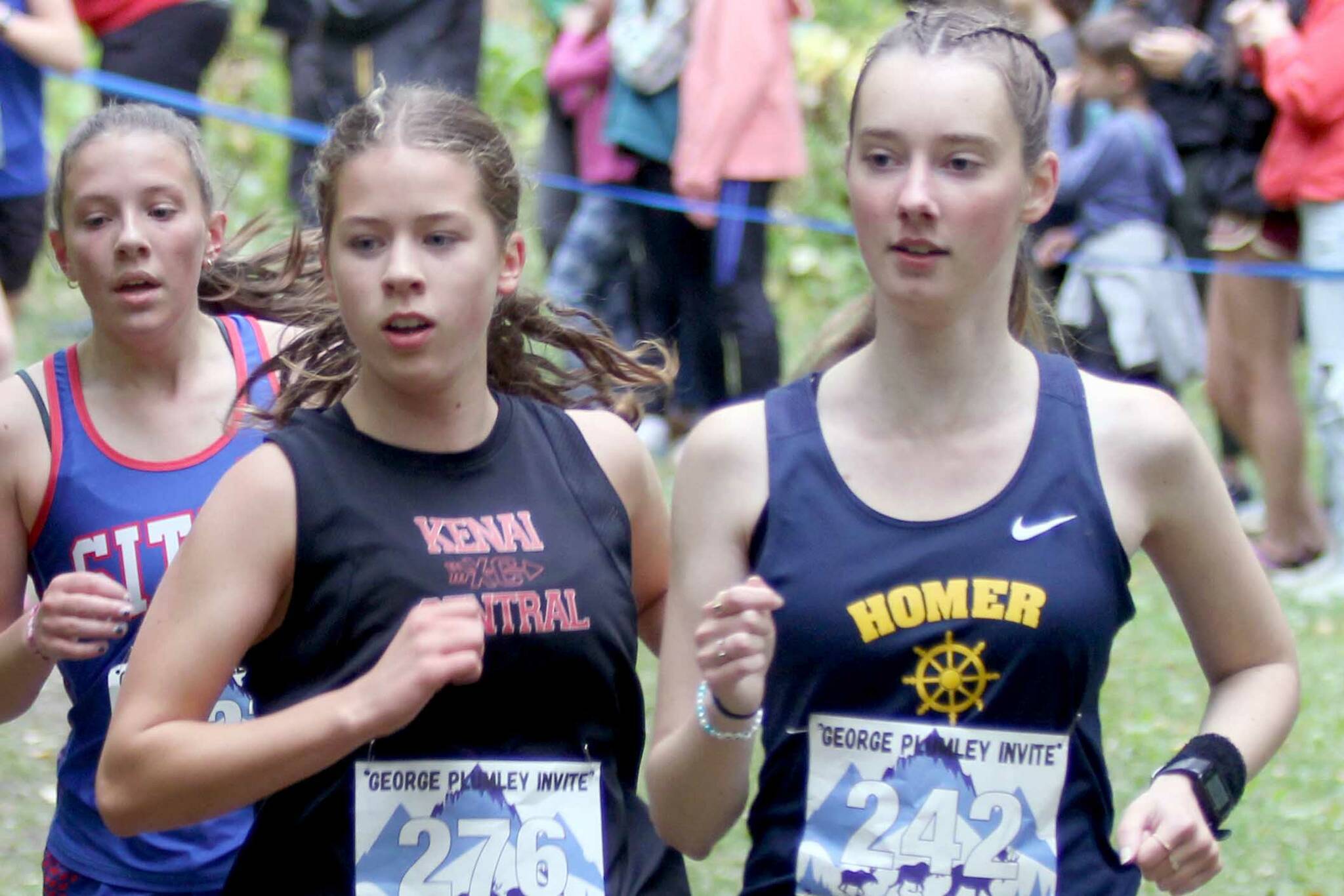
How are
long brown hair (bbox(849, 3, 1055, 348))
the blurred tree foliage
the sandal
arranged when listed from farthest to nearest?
the blurred tree foliage < the sandal < long brown hair (bbox(849, 3, 1055, 348))

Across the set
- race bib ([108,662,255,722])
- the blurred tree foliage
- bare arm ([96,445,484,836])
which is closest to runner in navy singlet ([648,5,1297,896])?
bare arm ([96,445,484,836])

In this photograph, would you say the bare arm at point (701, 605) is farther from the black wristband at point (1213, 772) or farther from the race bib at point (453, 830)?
the black wristband at point (1213, 772)

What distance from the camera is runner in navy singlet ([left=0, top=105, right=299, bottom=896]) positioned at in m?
2.83

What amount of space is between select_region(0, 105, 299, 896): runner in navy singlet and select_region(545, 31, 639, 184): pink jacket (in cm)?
459

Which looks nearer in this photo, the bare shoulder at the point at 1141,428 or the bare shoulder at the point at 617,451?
the bare shoulder at the point at 1141,428

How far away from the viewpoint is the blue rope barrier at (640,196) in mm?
5941

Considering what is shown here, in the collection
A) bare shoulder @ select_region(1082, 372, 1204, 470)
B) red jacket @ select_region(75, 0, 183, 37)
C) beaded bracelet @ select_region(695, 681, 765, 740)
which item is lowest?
beaded bracelet @ select_region(695, 681, 765, 740)

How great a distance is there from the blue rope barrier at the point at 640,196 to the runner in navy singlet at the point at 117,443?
210 centimetres

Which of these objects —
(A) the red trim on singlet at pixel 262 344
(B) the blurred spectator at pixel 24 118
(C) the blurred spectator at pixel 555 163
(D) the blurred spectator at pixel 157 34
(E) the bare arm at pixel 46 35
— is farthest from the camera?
(C) the blurred spectator at pixel 555 163

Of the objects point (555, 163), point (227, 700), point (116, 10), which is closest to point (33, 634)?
A: point (227, 700)

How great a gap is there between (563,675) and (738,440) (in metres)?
0.36

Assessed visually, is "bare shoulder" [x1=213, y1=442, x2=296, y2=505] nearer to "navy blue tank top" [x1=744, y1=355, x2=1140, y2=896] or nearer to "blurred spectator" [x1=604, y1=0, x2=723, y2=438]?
"navy blue tank top" [x1=744, y1=355, x2=1140, y2=896]

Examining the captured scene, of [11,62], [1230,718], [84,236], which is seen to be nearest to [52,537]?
[84,236]

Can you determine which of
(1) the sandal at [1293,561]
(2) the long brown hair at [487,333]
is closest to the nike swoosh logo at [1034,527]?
(2) the long brown hair at [487,333]
